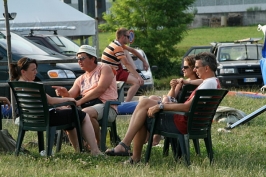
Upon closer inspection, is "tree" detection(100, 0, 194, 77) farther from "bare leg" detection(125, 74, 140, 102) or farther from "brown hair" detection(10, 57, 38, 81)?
"brown hair" detection(10, 57, 38, 81)

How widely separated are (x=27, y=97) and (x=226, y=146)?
8.63 ft

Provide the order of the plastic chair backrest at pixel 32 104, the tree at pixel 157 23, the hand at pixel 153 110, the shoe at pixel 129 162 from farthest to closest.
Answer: the tree at pixel 157 23 → the plastic chair backrest at pixel 32 104 → the shoe at pixel 129 162 → the hand at pixel 153 110

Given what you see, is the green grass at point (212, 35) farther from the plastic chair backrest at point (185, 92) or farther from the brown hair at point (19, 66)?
the plastic chair backrest at point (185, 92)

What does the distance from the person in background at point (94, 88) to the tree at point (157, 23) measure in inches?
963

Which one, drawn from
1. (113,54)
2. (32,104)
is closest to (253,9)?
(113,54)

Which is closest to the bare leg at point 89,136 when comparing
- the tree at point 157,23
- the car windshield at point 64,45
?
the car windshield at point 64,45

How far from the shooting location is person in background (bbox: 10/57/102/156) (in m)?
8.81

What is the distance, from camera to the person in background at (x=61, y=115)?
347 inches

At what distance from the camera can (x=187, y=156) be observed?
8.04 metres

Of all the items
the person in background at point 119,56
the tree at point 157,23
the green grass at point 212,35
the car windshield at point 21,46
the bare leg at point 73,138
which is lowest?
the green grass at point 212,35

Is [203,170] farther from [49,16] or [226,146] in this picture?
[49,16]

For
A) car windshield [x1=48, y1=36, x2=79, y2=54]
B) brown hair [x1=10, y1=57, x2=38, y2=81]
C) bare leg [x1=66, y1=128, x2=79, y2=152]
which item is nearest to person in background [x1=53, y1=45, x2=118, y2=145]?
bare leg [x1=66, y1=128, x2=79, y2=152]

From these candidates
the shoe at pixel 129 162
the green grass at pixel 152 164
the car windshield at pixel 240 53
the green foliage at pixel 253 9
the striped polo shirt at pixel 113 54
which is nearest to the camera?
the green grass at pixel 152 164

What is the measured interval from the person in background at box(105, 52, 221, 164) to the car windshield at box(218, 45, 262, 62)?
1780 centimetres
